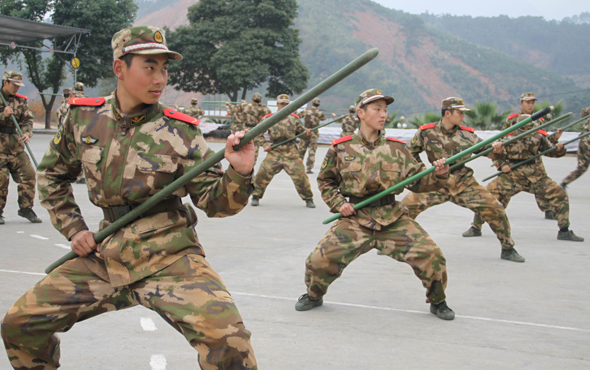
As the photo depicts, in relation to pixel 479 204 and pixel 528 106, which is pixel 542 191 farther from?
pixel 479 204

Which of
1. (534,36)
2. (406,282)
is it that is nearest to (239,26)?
(406,282)

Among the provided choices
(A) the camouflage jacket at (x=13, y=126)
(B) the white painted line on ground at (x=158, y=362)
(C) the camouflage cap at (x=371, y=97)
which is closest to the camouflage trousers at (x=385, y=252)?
(C) the camouflage cap at (x=371, y=97)

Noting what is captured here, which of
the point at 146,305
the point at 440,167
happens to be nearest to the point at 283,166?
the point at 440,167

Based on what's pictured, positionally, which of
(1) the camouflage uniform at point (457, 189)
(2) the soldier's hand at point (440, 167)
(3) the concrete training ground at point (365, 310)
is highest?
(2) the soldier's hand at point (440, 167)

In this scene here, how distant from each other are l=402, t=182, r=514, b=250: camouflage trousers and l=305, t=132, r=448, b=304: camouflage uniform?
1.94 meters

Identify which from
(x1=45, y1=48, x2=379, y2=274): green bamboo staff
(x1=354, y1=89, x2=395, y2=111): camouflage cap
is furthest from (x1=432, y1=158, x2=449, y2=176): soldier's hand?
(x1=45, y1=48, x2=379, y2=274): green bamboo staff

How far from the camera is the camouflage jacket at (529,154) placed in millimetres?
8289

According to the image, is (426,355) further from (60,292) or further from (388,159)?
(60,292)

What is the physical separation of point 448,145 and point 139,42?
4.77m

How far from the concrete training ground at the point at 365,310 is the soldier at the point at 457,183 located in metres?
0.44

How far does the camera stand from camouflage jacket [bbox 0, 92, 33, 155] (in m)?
8.23

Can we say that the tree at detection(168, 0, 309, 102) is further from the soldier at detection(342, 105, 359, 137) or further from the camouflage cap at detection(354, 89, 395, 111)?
the camouflage cap at detection(354, 89, 395, 111)

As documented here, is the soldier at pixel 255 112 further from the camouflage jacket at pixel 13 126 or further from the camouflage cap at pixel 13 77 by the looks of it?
the camouflage cap at pixel 13 77

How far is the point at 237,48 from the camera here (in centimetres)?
4659
